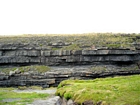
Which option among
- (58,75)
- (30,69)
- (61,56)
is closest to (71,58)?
(61,56)

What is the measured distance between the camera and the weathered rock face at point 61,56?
81500 mm

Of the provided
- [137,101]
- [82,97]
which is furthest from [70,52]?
[137,101]

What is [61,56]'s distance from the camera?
84.4 m

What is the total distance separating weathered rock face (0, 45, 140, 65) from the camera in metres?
81.5

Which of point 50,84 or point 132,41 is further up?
point 132,41

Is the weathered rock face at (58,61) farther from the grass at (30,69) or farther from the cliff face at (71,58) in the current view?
the grass at (30,69)

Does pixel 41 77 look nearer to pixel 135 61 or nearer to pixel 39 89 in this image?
pixel 39 89

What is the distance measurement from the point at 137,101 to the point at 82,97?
744 centimetres

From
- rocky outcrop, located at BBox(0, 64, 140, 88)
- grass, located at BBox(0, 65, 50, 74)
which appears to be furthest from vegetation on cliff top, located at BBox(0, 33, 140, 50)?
grass, located at BBox(0, 65, 50, 74)

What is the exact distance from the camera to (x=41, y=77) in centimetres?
7644

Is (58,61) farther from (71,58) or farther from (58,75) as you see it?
(58,75)

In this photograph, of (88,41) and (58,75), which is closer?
(58,75)

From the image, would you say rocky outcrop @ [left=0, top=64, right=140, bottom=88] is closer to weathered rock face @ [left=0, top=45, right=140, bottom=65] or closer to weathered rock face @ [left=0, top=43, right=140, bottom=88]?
weathered rock face @ [left=0, top=43, right=140, bottom=88]

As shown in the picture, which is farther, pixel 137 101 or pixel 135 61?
pixel 135 61
